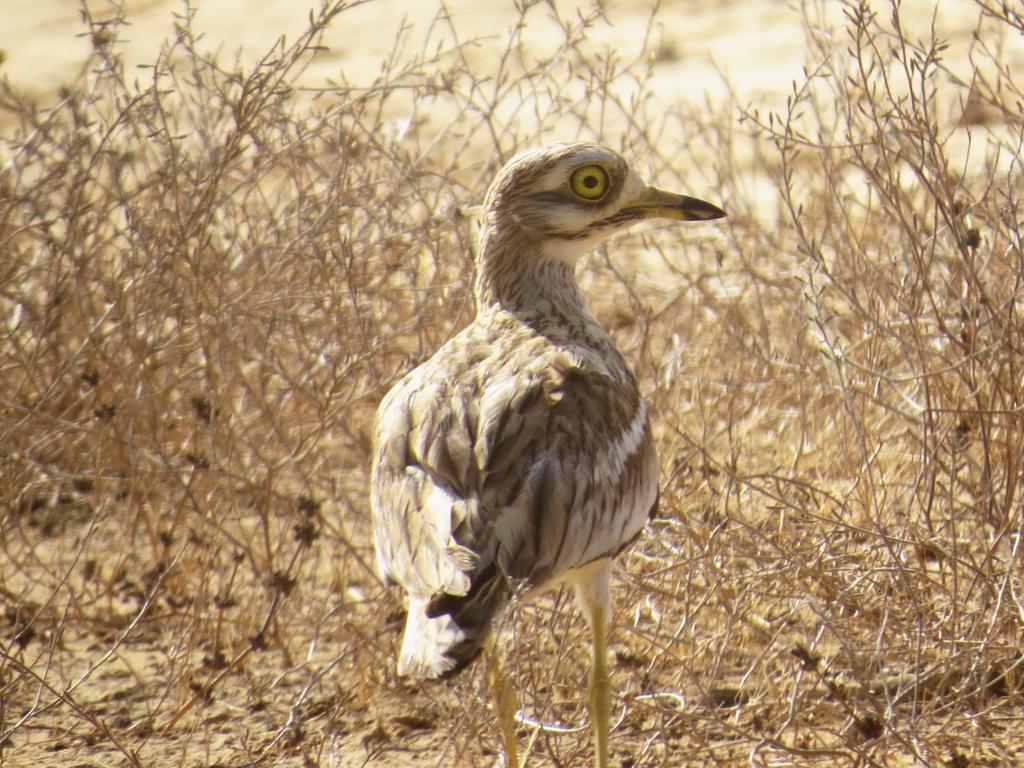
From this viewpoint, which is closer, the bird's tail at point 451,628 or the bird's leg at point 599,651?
the bird's tail at point 451,628

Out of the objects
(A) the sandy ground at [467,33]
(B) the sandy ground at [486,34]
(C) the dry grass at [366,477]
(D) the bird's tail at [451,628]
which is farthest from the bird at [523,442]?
(A) the sandy ground at [467,33]

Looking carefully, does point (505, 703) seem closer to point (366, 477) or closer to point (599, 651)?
point (599, 651)

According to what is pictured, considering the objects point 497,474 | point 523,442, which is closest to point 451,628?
point 497,474

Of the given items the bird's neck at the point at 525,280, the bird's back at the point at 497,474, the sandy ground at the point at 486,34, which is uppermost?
the sandy ground at the point at 486,34

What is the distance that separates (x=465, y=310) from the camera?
4488mm

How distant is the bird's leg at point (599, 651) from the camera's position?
3.38 m

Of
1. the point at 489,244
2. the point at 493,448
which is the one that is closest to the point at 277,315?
the point at 489,244

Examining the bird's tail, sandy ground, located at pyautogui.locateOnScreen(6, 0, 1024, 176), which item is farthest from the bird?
sandy ground, located at pyautogui.locateOnScreen(6, 0, 1024, 176)

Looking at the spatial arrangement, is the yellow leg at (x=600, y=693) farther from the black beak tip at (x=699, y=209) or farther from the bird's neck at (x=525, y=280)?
the black beak tip at (x=699, y=209)

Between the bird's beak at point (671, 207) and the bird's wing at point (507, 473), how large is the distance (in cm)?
46

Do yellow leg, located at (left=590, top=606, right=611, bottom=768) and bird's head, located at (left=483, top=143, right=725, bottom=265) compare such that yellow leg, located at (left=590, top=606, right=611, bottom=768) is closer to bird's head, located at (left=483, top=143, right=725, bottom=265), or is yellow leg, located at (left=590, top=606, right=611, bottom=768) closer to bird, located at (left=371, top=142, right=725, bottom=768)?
bird, located at (left=371, top=142, right=725, bottom=768)

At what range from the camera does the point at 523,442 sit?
3.22 meters

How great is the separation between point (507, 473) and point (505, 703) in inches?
21.0

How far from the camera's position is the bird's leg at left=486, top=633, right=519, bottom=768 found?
338 cm
